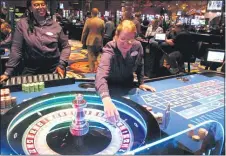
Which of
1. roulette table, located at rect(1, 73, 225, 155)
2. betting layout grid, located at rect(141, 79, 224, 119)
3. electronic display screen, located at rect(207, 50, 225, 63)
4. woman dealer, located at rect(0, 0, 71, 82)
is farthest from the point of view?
electronic display screen, located at rect(207, 50, 225, 63)

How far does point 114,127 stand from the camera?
1.16m

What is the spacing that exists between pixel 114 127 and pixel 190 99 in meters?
0.72

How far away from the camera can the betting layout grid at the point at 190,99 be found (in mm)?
1479

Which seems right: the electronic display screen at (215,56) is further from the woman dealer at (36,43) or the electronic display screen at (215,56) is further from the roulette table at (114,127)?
the woman dealer at (36,43)

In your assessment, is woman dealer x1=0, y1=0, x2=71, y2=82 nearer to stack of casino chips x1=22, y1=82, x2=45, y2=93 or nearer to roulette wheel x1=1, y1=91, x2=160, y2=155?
stack of casino chips x1=22, y1=82, x2=45, y2=93

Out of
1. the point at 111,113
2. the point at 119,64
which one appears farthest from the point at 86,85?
the point at 111,113

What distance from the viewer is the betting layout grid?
1479 mm

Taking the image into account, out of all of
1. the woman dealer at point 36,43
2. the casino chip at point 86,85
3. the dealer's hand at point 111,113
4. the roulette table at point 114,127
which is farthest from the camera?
the woman dealer at point 36,43

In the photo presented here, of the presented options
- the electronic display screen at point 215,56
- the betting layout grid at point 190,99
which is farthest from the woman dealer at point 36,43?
the electronic display screen at point 215,56

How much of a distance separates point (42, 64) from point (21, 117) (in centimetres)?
98

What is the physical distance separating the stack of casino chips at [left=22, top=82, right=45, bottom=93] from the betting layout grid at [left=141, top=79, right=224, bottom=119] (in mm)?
661

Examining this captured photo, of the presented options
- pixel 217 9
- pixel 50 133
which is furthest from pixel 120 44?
pixel 217 9

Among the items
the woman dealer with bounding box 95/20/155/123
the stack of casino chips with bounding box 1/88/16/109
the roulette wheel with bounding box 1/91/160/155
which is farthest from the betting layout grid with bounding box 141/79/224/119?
the stack of casino chips with bounding box 1/88/16/109

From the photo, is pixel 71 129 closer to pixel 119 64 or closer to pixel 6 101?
pixel 6 101
